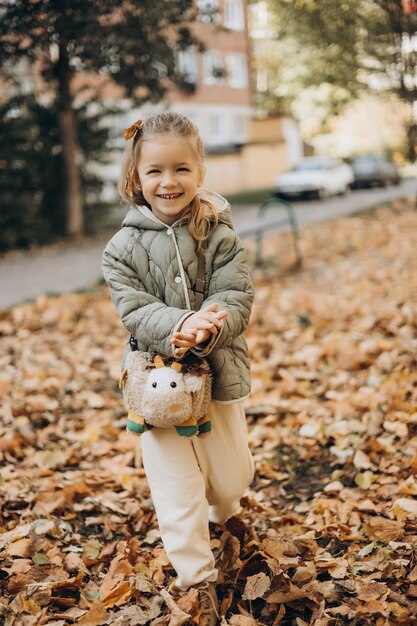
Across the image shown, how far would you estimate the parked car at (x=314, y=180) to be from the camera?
22156 millimetres

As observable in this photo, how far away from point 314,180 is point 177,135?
20.3 m

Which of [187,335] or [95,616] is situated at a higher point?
[187,335]

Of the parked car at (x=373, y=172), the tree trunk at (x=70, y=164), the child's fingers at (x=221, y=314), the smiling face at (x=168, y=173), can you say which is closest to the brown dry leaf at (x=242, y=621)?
the child's fingers at (x=221, y=314)

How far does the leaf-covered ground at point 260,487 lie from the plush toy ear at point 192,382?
0.83 metres

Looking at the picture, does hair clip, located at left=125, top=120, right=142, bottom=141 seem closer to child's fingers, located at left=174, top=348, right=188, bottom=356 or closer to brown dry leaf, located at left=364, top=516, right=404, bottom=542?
child's fingers, located at left=174, top=348, right=188, bottom=356

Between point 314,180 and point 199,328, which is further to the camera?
point 314,180

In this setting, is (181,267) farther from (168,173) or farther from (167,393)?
(167,393)

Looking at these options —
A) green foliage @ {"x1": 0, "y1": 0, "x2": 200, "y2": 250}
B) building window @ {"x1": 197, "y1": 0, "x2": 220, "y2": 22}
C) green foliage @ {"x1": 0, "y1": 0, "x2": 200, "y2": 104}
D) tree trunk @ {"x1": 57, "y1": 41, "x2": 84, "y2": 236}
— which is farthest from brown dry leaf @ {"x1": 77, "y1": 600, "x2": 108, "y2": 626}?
tree trunk @ {"x1": 57, "y1": 41, "x2": 84, "y2": 236}

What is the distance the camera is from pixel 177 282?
8.12ft

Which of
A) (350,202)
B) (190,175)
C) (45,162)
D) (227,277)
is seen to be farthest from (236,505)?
(350,202)

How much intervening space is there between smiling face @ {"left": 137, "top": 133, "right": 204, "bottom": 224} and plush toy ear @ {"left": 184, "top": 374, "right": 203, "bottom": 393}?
1.99 feet

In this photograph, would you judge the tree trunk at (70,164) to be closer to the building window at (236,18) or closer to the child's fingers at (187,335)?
the child's fingers at (187,335)

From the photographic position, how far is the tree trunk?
1340 cm

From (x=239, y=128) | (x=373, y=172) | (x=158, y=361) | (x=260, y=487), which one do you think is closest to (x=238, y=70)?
(x=239, y=128)
